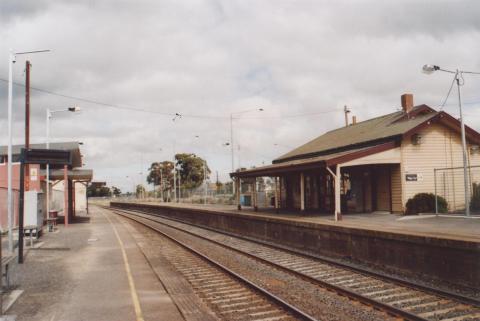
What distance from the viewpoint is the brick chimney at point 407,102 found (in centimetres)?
2650

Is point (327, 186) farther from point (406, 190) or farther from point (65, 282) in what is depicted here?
point (65, 282)

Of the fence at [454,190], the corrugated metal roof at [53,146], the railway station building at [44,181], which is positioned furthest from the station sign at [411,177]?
the corrugated metal roof at [53,146]

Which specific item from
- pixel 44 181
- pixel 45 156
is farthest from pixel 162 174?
pixel 45 156

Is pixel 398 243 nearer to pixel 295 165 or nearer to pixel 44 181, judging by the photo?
pixel 295 165

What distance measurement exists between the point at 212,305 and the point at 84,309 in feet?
7.66

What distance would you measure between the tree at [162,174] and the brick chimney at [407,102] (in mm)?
76520

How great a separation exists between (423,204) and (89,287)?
595 inches

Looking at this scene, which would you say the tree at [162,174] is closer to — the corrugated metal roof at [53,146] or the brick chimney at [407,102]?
the corrugated metal roof at [53,146]

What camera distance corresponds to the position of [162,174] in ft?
362

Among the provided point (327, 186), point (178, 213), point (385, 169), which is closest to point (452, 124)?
point (385, 169)

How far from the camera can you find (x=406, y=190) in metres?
20.9

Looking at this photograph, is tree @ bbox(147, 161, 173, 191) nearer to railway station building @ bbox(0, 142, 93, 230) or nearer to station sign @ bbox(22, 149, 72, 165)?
railway station building @ bbox(0, 142, 93, 230)

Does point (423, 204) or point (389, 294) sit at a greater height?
point (423, 204)

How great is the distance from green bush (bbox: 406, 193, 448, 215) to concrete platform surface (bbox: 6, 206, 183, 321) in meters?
11.8
